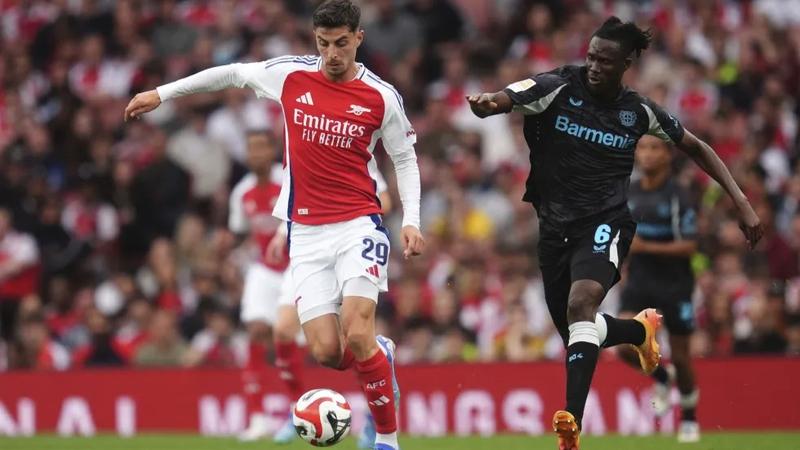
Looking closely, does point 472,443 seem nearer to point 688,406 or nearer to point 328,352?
point 688,406

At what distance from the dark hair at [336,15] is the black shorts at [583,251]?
1.94 m

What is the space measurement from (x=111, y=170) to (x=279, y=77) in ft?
34.3

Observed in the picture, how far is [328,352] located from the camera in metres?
10.4

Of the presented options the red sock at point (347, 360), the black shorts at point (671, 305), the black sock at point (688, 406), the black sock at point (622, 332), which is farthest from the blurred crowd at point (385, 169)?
the red sock at point (347, 360)

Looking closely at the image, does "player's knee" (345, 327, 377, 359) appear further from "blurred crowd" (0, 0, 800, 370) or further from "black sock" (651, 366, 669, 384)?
"blurred crowd" (0, 0, 800, 370)

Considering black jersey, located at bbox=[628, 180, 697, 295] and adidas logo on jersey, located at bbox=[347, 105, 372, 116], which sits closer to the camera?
adidas logo on jersey, located at bbox=[347, 105, 372, 116]

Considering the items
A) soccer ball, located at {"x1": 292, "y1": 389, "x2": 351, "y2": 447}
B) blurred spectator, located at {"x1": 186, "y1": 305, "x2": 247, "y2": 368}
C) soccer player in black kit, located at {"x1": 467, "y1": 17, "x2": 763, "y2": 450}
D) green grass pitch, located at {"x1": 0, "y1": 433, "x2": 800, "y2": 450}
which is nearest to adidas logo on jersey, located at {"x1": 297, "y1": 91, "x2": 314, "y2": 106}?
soccer player in black kit, located at {"x1": 467, "y1": 17, "x2": 763, "y2": 450}

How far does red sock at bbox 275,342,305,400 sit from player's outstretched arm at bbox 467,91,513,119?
15.1ft

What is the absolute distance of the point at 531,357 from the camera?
1675 cm

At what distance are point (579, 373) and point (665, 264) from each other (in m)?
4.00

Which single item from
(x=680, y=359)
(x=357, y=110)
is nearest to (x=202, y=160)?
(x=680, y=359)

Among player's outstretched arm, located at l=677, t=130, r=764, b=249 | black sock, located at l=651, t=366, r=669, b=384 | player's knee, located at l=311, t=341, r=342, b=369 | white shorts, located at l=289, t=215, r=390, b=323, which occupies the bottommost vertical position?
black sock, located at l=651, t=366, r=669, b=384

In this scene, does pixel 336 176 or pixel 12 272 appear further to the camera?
pixel 12 272

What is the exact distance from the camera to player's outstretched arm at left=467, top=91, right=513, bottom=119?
31.5 ft
